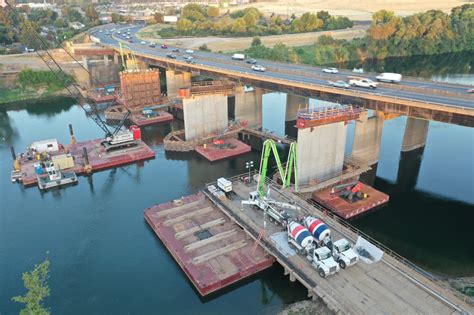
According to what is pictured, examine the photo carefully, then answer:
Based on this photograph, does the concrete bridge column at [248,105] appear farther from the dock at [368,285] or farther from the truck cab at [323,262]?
the truck cab at [323,262]

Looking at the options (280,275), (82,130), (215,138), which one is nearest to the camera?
(280,275)

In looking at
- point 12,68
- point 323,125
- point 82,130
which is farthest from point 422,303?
point 12,68

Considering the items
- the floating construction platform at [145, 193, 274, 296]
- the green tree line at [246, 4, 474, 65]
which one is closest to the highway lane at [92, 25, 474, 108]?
the floating construction platform at [145, 193, 274, 296]

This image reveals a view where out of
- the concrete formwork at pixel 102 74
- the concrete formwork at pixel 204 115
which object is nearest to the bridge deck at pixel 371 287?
the concrete formwork at pixel 204 115

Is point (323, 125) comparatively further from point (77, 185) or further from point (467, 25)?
point (467, 25)

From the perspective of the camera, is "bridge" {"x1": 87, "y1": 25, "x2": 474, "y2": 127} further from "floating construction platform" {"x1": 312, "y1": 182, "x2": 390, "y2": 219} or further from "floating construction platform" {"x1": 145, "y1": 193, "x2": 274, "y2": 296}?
"floating construction platform" {"x1": 145, "y1": 193, "x2": 274, "y2": 296}
